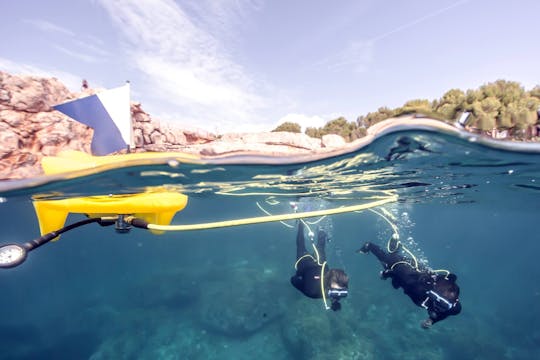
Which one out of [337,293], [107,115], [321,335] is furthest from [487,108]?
[321,335]

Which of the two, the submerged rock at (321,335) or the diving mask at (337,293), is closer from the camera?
the diving mask at (337,293)

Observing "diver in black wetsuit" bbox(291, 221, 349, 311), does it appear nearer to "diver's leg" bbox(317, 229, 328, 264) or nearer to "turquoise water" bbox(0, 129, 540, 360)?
"diver's leg" bbox(317, 229, 328, 264)

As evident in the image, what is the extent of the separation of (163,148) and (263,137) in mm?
3344

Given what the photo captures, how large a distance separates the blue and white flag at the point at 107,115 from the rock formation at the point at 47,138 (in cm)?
151

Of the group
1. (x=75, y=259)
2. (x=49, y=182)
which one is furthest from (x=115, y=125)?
(x=75, y=259)

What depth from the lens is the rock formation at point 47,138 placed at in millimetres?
8195

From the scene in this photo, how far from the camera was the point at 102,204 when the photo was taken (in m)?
4.82

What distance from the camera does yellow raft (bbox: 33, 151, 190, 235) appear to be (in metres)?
4.96

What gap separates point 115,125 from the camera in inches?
242

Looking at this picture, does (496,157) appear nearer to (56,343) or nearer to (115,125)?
(115,125)

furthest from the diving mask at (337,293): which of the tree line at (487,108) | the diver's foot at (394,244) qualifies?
the tree line at (487,108)

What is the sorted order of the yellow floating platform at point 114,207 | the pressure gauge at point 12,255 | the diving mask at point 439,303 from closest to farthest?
the pressure gauge at point 12,255 < the yellow floating platform at point 114,207 < the diving mask at point 439,303

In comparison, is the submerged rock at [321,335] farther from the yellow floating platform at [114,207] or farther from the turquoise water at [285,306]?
the yellow floating platform at [114,207]

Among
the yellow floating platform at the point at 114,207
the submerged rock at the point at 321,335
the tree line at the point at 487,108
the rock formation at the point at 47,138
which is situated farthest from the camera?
the submerged rock at the point at 321,335
